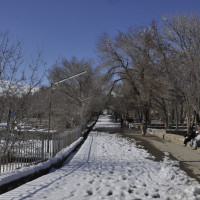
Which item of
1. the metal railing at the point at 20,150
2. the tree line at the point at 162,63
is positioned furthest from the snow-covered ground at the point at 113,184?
the tree line at the point at 162,63

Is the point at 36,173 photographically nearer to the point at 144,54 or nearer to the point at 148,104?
the point at 144,54

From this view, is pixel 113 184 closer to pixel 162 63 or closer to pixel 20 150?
pixel 20 150

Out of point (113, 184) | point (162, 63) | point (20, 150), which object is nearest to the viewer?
point (113, 184)

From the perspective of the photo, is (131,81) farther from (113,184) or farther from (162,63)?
(113,184)

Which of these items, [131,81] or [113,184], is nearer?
[113,184]

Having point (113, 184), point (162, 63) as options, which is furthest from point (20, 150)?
point (162, 63)

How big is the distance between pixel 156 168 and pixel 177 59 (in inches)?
533

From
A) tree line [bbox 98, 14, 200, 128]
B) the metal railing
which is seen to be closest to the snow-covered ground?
the metal railing

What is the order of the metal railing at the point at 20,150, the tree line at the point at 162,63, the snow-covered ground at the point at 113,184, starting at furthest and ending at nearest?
the tree line at the point at 162,63, the metal railing at the point at 20,150, the snow-covered ground at the point at 113,184

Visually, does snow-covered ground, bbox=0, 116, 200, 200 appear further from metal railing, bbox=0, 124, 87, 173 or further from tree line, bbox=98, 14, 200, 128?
tree line, bbox=98, 14, 200, 128

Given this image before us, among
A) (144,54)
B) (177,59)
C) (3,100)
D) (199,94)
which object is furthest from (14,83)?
(144,54)

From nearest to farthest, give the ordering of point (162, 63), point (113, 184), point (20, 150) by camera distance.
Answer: point (113, 184) < point (20, 150) < point (162, 63)

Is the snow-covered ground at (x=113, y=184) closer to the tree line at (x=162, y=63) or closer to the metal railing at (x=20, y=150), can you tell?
the metal railing at (x=20, y=150)

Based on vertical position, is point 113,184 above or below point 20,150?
below
